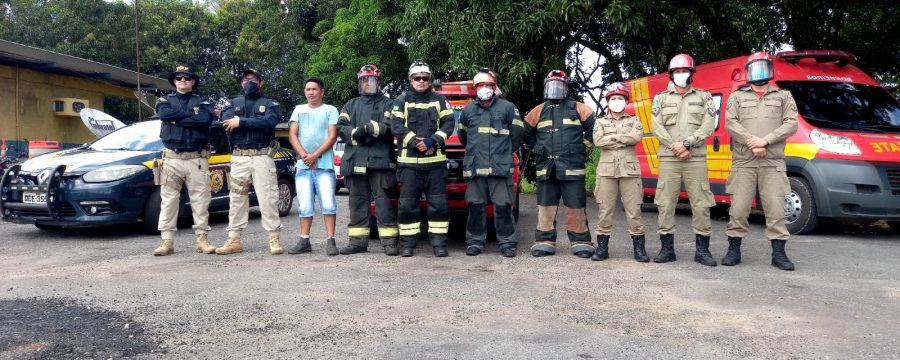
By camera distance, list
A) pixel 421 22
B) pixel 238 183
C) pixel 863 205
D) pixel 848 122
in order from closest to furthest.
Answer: pixel 238 183
pixel 863 205
pixel 848 122
pixel 421 22

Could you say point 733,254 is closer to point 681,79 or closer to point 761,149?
point 761,149

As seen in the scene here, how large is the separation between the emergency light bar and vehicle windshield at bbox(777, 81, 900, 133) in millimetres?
354

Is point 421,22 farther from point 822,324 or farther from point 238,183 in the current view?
point 822,324

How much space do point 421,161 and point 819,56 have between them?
5.60 meters

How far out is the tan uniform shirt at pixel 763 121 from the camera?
5.95 m

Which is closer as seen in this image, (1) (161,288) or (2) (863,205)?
(1) (161,288)

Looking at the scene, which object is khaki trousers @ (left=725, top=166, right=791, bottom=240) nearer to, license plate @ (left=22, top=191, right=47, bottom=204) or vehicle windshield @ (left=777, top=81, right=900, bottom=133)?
vehicle windshield @ (left=777, top=81, right=900, bottom=133)

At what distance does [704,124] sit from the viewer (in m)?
6.14

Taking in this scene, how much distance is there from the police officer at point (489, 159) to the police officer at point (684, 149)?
1421 millimetres

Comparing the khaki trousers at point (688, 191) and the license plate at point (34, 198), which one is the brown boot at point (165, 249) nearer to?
the license plate at point (34, 198)

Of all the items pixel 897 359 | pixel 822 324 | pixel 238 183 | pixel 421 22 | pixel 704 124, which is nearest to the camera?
pixel 897 359

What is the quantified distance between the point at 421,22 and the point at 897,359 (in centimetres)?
1107

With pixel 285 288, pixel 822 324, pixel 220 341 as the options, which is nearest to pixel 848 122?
pixel 822 324

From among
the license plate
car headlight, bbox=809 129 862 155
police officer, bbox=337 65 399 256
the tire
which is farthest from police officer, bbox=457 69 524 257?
the license plate
